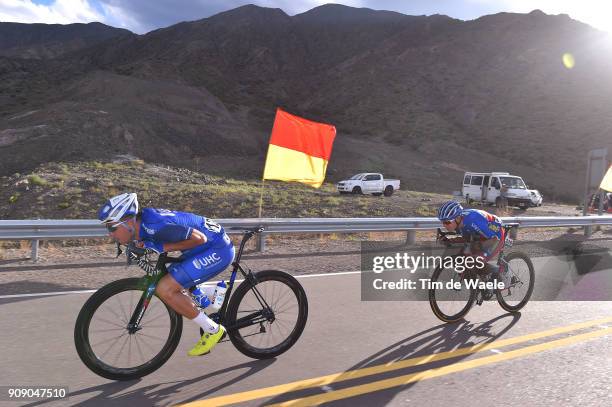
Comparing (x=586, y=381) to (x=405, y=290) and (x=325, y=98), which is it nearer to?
(x=405, y=290)

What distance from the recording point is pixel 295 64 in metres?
107

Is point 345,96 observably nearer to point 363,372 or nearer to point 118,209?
point 363,372

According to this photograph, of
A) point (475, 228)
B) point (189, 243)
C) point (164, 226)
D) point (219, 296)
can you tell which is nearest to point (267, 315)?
point (219, 296)

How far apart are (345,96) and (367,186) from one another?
5358 cm

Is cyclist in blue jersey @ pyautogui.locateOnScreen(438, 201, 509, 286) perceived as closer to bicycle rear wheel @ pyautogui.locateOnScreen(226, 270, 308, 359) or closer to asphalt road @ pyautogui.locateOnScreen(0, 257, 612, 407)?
asphalt road @ pyautogui.locateOnScreen(0, 257, 612, 407)

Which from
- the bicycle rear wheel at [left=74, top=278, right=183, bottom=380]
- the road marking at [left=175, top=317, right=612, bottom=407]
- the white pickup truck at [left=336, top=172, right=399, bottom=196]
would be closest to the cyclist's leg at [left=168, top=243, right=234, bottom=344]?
the bicycle rear wheel at [left=74, top=278, right=183, bottom=380]

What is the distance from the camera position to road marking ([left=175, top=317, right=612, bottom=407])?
3850 mm

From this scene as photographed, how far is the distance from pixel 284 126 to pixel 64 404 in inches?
282

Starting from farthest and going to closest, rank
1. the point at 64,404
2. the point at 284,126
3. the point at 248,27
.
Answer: the point at 248,27 → the point at 284,126 → the point at 64,404

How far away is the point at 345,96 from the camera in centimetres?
8206

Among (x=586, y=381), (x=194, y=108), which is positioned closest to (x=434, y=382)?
(x=586, y=381)

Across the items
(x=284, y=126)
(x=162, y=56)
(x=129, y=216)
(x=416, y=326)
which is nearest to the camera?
(x=129, y=216)

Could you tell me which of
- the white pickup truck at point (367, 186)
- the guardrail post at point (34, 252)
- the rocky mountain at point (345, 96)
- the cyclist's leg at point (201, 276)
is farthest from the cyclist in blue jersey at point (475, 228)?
the rocky mountain at point (345, 96)

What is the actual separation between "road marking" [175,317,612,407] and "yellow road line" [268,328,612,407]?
175mm
